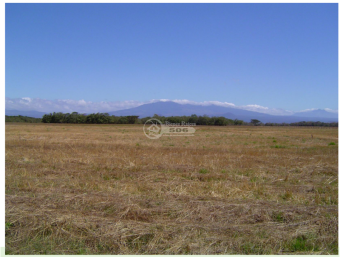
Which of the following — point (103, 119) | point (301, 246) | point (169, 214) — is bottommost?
point (301, 246)

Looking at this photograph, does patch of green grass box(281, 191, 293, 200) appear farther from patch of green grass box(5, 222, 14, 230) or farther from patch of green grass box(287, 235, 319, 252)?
patch of green grass box(5, 222, 14, 230)

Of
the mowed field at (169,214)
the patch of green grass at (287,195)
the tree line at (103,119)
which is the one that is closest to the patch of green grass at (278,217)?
the mowed field at (169,214)

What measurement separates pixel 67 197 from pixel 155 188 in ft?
8.95

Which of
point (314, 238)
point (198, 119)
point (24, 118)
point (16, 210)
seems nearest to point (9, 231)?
point (16, 210)

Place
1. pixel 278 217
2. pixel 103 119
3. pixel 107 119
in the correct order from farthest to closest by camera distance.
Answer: pixel 103 119 < pixel 107 119 < pixel 278 217

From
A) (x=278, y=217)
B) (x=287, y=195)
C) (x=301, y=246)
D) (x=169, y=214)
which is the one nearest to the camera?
(x=301, y=246)

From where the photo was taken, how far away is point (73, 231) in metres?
5.15

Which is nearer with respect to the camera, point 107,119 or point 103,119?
point 107,119

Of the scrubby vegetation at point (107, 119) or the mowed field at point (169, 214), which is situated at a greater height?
the scrubby vegetation at point (107, 119)

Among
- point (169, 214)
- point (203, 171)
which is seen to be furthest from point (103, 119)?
point (169, 214)

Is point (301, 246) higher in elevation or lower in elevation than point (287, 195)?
lower

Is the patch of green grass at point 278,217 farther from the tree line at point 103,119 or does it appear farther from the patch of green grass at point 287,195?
the tree line at point 103,119

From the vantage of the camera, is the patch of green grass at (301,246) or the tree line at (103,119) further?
the tree line at (103,119)

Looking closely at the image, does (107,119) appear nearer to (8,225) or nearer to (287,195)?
(287,195)
